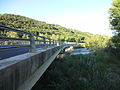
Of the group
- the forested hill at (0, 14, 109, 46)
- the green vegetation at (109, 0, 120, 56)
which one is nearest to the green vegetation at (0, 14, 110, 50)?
the forested hill at (0, 14, 109, 46)

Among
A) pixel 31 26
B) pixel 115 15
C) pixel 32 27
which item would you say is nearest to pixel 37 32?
pixel 32 27

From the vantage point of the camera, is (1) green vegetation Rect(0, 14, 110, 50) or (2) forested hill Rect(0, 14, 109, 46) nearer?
(1) green vegetation Rect(0, 14, 110, 50)

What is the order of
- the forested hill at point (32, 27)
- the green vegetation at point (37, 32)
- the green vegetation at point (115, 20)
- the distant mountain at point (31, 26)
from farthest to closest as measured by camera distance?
1. the forested hill at point (32, 27)
2. the distant mountain at point (31, 26)
3. the green vegetation at point (37, 32)
4. the green vegetation at point (115, 20)

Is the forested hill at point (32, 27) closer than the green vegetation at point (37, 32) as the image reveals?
No

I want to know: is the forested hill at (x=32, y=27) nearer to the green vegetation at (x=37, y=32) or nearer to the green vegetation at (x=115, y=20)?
the green vegetation at (x=37, y=32)

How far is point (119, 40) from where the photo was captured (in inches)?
734

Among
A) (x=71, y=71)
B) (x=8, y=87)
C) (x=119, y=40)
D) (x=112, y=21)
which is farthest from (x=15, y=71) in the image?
(x=112, y=21)

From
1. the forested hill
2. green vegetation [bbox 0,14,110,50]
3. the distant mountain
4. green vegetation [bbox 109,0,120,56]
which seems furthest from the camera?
the forested hill

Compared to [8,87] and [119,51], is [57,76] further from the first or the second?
[119,51]

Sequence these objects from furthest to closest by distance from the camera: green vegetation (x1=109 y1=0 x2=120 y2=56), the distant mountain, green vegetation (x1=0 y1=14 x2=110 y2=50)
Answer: the distant mountain → green vegetation (x1=0 y1=14 x2=110 y2=50) → green vegetation (x1=109 y1=0 x2=120 y2=56)

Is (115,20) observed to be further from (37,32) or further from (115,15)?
(37,32)

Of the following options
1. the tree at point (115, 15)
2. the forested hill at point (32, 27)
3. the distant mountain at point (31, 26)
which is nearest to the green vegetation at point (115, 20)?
the tree at point (115, 15)

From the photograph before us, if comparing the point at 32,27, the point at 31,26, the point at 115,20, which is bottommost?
the point at 115,20

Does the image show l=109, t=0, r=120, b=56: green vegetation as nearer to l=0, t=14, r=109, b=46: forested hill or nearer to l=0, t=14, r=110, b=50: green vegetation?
l=0, t=14, r=110, b=50: green vegetation
